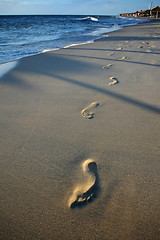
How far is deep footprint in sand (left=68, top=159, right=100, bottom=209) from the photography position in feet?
2.94

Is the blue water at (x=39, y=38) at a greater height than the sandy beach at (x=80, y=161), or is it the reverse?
the blue water at (x=39, y=38)

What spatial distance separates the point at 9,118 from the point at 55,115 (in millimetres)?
502

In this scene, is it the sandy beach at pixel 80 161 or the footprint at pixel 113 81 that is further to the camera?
the footprint at pixel 113 81

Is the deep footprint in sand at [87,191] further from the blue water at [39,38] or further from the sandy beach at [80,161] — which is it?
→ the blue water at [39,38]

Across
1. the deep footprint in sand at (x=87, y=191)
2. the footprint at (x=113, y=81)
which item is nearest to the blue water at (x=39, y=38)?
the footprint at (x=113, y=81)

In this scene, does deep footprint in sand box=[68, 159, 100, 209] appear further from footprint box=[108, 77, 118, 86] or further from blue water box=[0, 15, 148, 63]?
blue water box=[0, 15, 148, 63]

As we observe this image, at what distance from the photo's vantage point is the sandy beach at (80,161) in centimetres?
81

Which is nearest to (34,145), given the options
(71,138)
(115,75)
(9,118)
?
(71,138)

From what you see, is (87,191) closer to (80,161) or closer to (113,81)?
(80,161)

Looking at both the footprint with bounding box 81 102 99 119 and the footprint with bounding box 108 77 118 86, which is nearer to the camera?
the footprint with bounding box 81 102 99 119

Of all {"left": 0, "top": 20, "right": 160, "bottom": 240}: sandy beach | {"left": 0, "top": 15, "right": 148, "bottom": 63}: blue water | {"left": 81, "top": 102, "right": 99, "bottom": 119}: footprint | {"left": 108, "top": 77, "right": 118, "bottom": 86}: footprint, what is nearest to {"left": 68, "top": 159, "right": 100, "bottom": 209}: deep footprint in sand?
{"left": 0, "top": 20, "right": 160, "bottom": 240}: sandy beach

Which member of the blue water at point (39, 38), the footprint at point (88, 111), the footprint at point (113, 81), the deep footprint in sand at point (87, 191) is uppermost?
the blue water at point (39, 38)

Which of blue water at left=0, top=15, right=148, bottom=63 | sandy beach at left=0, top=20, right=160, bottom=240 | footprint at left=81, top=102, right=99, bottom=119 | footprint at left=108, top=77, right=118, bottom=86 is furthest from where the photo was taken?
blue water at left=0, top=15, right=148, bottom=63

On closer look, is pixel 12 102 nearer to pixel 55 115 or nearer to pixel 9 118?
pixel 9 118
